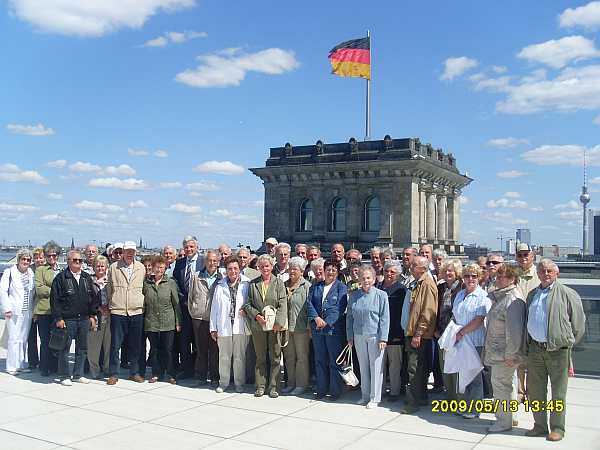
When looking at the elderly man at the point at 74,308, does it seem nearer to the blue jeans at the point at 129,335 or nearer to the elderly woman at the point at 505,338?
the blue jeans at the point at 129,335

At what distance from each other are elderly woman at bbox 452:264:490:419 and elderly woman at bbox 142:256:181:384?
4.44m

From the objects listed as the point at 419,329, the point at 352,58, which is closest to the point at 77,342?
the point at 419,329

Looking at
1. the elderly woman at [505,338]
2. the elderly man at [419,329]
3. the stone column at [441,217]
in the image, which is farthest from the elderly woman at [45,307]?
the stone column at [441,217]

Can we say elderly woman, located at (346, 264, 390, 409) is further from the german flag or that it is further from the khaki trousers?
the german flag

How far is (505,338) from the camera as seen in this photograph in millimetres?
6953

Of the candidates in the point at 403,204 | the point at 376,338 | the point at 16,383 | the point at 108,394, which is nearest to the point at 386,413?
the point at 376,338

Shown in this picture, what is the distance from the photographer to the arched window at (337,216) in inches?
1517

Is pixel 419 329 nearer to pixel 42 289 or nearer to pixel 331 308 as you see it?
pixel 331 308

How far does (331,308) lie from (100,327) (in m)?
3.81

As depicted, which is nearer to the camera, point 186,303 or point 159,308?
point 159,308

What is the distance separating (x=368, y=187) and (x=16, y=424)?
31113mm

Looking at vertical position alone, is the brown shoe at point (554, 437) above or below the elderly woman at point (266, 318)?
below

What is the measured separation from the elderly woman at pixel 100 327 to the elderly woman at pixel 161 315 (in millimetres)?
702

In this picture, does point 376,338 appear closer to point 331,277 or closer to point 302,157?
point 331,277
